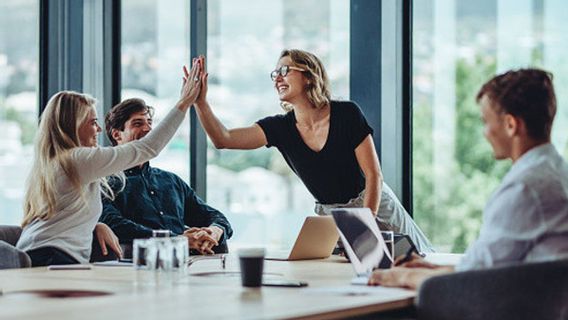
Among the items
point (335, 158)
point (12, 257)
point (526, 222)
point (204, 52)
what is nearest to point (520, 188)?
point (526, 222)

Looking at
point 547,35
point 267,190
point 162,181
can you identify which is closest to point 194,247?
point 162,181

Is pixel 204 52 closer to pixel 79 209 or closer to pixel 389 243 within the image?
pixel 79 209

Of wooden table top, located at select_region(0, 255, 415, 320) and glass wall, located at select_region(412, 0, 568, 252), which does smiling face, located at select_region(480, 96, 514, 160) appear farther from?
glass wall, located at select_region(412, 0, 568, 252)

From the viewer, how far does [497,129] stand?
3.01 m

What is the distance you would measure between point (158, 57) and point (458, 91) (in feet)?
6.98

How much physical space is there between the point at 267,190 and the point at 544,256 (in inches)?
147

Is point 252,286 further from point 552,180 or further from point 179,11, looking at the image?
point 179,11

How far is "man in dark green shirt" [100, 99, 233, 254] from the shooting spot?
5.00m

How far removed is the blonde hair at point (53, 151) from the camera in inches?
173

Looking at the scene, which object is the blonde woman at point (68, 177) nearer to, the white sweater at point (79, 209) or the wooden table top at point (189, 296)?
the white sweater at point (79, 209)

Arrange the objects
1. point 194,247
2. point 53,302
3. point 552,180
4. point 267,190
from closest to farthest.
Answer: point 53,302 < point 552,180 < point 194,247 < point 267,190

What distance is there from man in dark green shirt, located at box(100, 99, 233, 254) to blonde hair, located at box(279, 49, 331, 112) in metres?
0.78

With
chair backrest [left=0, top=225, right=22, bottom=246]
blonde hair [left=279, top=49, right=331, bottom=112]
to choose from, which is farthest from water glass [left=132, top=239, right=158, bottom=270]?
blonde hair [left=279, top=49, right=331, bottom=112]

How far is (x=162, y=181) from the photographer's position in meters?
5.36
